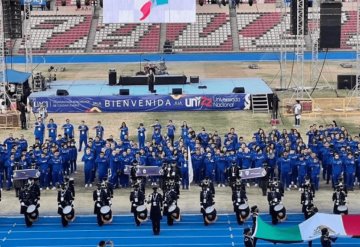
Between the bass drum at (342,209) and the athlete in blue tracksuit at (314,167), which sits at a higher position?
the athlete in blue tracksuit at (314,167)

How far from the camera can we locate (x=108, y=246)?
19.5 meters

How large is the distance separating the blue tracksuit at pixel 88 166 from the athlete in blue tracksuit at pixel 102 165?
1.01 feet

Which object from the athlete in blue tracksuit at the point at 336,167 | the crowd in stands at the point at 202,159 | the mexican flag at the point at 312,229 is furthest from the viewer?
the crowd in stands at the point at 202,159

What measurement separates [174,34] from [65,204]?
46.3 m

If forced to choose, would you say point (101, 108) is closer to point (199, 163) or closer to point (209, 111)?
point (209, 111)

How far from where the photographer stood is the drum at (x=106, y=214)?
21.8 metres

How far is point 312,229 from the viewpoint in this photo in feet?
65.1

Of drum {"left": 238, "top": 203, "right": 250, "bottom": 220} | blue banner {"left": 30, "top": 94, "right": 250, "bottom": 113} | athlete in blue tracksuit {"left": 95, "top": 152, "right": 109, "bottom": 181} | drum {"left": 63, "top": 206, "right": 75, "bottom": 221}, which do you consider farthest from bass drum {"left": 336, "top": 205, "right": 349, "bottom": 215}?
blue banner {"left": 30, "top": 94, "right": 250, "bottom": 113}

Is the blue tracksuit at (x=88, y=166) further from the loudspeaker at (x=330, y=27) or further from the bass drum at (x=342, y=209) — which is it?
the loudspeaker at (x=330, y=27)

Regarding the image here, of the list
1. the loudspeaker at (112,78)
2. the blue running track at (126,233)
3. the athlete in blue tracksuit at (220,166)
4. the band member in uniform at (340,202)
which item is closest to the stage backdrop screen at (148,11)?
the loudspeaker at (112,78)

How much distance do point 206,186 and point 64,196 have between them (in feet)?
11.3

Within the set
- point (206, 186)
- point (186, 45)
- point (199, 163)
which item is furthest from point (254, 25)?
point (206, 186)

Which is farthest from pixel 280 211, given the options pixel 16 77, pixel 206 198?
pixel 16 77

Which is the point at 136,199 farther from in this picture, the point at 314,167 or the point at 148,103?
the point at 148,103
